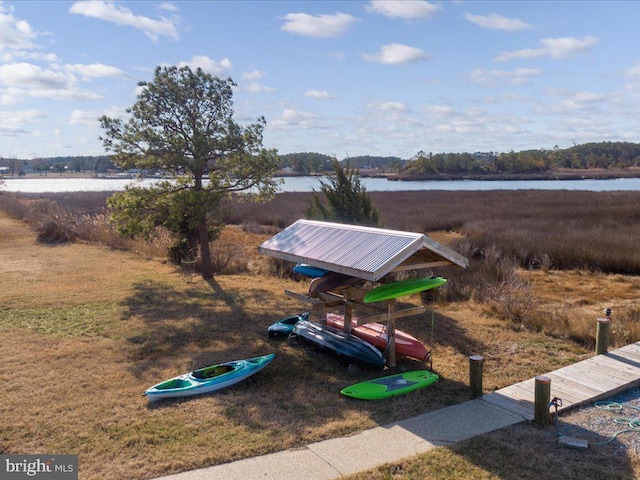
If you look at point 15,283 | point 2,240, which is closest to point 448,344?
point 15,283

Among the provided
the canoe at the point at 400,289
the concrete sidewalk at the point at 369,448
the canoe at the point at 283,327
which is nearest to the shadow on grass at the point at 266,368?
the canoe at the point at 283,327

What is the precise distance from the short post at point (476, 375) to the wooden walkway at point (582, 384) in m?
0.14

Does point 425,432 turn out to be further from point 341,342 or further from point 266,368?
point 266,368

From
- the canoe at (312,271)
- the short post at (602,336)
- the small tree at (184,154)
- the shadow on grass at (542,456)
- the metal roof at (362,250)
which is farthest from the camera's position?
the small tree at (184,154)

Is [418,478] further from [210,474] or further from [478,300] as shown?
[478,300]

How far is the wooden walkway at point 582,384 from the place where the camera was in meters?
6.84

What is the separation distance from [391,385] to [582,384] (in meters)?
2.74

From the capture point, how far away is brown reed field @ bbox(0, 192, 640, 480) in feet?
18.5

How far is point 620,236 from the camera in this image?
20.0 meters

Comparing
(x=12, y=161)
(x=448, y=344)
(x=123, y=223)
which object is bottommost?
(x=448, y=344)

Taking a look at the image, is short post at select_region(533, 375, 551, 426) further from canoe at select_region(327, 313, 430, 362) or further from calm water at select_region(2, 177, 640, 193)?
calm water at select_region(2, 177, 640, 193)

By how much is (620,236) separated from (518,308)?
11687mm

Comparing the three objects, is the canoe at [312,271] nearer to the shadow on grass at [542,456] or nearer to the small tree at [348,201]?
the shadow on grass at [542,456]

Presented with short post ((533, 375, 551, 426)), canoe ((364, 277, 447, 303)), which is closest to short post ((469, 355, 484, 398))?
short post ((533, 375, 551, 426))
